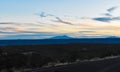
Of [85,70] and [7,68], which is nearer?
[85,70]

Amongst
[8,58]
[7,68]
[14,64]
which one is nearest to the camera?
[7,68]

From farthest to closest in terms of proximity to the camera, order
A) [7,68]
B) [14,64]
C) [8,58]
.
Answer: [8,58] → [14,64] → [7,68]

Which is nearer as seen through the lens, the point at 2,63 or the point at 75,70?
the point at 75,70

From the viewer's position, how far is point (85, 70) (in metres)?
26.4

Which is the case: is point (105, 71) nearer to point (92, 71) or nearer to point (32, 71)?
point (92, 71)

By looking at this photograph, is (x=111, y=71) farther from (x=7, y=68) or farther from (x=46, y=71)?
(x=7, y=68)

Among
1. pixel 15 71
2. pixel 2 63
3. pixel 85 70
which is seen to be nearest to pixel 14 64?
pixel 2 63

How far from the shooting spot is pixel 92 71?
1004 inches

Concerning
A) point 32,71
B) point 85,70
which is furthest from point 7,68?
point 85,70

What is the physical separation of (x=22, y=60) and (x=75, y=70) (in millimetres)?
7575

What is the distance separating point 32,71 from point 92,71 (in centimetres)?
382

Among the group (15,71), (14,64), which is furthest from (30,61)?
(15,71)

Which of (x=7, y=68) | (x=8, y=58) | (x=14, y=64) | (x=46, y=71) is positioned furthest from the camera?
(x=8, y=58)

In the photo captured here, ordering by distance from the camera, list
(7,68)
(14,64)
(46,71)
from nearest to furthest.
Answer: (46,71) < (7,68) < (14,64)
